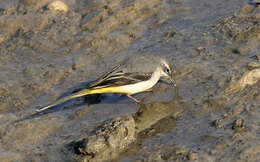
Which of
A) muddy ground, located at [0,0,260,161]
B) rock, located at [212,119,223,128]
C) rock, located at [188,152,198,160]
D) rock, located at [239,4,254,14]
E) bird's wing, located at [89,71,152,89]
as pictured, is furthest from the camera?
rock, located at [239,4,254,14]

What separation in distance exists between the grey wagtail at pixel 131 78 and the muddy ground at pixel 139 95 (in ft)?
1.13

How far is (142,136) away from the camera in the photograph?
6.52m

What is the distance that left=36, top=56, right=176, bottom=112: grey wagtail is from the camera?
24.6 ft

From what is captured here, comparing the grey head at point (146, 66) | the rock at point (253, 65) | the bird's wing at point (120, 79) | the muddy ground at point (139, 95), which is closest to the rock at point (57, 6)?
the muddy ground at point (139, 95)

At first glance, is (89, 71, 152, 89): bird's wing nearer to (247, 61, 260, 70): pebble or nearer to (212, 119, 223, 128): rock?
(212, 119, 223, 128): rock

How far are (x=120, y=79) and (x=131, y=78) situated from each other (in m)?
0.23

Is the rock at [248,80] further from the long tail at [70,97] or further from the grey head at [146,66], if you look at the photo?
the long tail at [70,97]

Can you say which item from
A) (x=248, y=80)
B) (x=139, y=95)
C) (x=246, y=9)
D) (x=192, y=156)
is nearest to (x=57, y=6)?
(x=139, y=95)

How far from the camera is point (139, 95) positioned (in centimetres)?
824

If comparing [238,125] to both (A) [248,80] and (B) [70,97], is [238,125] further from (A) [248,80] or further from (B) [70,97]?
(B) [70,97]

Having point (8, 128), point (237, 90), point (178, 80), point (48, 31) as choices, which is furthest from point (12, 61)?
point (237, 90)

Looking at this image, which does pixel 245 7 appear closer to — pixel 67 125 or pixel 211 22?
pixel 211 22

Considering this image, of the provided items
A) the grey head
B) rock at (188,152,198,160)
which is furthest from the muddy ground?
the grey head

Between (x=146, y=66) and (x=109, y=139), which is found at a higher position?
(x=146, y=66)
